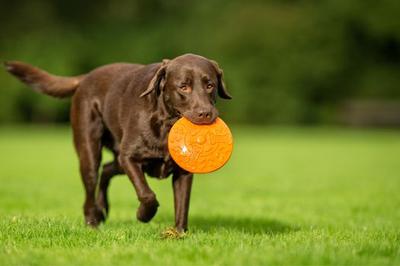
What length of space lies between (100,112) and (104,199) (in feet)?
3.48

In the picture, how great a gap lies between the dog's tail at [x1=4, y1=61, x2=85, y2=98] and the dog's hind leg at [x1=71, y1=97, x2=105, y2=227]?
0.40 meters

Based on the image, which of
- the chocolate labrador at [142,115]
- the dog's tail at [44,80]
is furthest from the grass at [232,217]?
the dog's tail at [44,80]

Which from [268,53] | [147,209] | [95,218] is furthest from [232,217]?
[268,53]

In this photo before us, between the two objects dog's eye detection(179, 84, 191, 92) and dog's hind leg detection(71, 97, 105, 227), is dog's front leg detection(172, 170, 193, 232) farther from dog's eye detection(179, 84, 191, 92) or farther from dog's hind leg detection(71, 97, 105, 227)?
dog's hind leg detection(71, 97, 105, 227)

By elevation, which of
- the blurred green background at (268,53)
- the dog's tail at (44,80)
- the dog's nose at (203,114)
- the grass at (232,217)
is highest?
the dog's nose at (203,114)

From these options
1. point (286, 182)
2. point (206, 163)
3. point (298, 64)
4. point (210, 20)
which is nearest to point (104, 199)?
point (206, 163)

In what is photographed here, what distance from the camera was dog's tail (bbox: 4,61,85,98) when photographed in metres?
7.88

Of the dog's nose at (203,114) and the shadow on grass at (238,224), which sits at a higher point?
the dog's nose at (203,114)

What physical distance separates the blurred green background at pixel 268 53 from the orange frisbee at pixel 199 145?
136ft

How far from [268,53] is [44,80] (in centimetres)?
4455

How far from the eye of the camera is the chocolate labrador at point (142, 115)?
5.89 metres

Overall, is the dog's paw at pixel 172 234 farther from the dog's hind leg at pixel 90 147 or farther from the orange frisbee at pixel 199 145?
the dog's hind leg at pixel 90 147

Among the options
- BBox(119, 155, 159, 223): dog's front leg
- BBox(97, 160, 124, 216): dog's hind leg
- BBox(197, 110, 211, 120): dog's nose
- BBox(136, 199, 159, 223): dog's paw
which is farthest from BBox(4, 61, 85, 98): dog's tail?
BBox(197, 110, 211, 120): dog's nose

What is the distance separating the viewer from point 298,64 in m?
51.6
